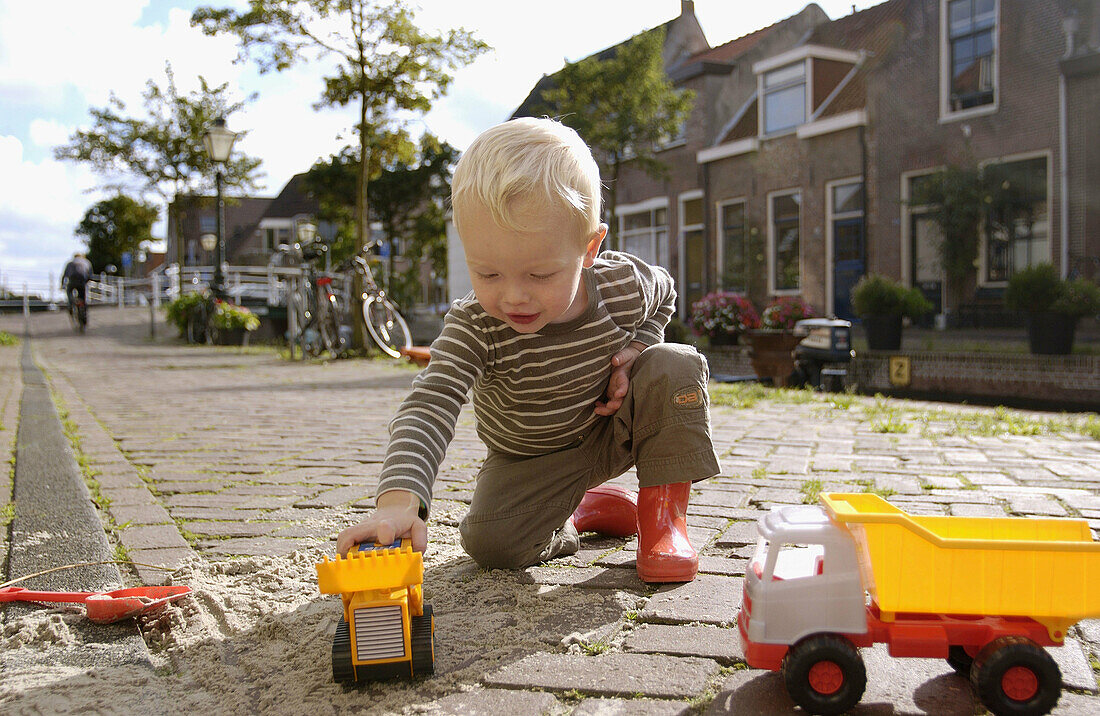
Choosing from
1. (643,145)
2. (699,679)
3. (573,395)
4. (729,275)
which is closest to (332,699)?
(699,679)

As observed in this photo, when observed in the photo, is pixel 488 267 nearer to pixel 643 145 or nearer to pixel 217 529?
pixel 217 529

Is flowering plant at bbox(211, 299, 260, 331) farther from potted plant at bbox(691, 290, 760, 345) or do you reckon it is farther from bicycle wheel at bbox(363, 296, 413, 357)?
potted plant at bbox(691, 290, 760, 345)

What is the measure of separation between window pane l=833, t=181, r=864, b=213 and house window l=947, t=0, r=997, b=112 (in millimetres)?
2068

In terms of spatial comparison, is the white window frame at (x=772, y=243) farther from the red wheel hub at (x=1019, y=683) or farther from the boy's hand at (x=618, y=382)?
the red wheel hub at (x=1019, y=683)

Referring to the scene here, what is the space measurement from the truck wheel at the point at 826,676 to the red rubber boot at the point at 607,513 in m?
1.10

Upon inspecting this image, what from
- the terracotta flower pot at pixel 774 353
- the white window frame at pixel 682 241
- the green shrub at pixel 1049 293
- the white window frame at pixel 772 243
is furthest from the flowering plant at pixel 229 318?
the green shrub at pixel 1049 293

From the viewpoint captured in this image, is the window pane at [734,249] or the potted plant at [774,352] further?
the window pane at [734,249]

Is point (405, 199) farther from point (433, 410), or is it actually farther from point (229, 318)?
point (433, 410)

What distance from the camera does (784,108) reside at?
17.4 meters

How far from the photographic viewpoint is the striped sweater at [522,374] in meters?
1.75

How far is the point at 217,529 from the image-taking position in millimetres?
2504

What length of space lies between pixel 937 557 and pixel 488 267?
911 mm

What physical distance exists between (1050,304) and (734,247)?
8518 millimetres

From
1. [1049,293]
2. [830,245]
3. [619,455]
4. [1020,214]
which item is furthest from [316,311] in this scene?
[1020,214]
